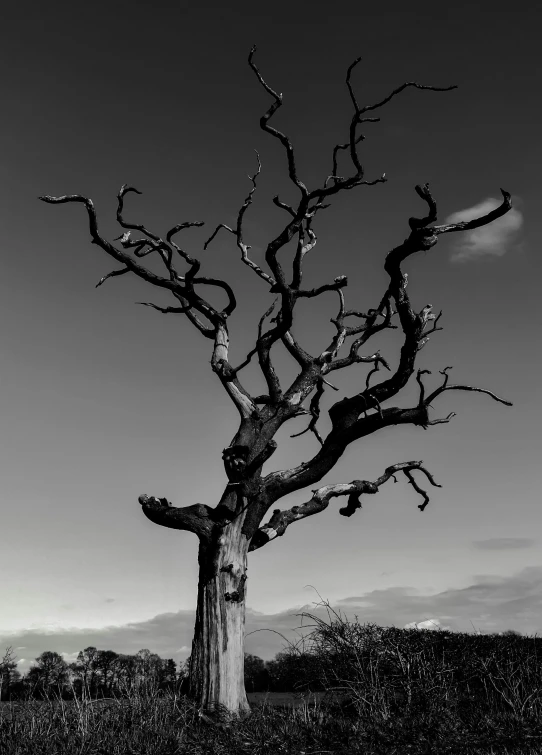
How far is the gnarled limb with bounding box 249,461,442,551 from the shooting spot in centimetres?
1081

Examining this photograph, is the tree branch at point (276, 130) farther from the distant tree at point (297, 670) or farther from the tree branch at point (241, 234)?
the distant tree at point (297, 670)

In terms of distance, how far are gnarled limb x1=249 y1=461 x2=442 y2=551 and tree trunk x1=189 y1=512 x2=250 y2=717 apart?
20.7 inches

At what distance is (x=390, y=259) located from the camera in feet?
37.7

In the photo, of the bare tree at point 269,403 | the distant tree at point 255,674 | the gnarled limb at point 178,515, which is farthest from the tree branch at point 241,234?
the distant tree at point 255,674

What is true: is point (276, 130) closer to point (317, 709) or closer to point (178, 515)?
point (178, 515)

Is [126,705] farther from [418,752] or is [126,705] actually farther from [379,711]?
[418,752]

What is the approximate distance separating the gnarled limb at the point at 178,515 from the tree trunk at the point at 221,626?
0.24 metres

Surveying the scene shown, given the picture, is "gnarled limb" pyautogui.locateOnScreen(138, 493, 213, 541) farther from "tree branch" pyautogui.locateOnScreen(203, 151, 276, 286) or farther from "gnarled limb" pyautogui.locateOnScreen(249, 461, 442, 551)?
"tree branch" pyautogui.locateOnScreen(203, 151, 276, 286)

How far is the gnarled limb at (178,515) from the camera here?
10250 millimetres

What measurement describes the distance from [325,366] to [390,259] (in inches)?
89.7

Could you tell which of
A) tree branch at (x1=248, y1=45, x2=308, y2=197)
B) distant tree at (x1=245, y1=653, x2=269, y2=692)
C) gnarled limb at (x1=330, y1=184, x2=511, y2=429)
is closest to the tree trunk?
gnarled limb at (x1=330, y1=184, x2=511, y2=429)

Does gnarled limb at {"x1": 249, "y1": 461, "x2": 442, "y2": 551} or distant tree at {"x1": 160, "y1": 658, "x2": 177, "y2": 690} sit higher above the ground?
gnarled limb at {"x1": 249, "y1": 461, "x2": 442, "y2": 551}

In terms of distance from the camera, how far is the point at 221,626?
958cm

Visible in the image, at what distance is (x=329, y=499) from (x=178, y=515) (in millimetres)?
2826
